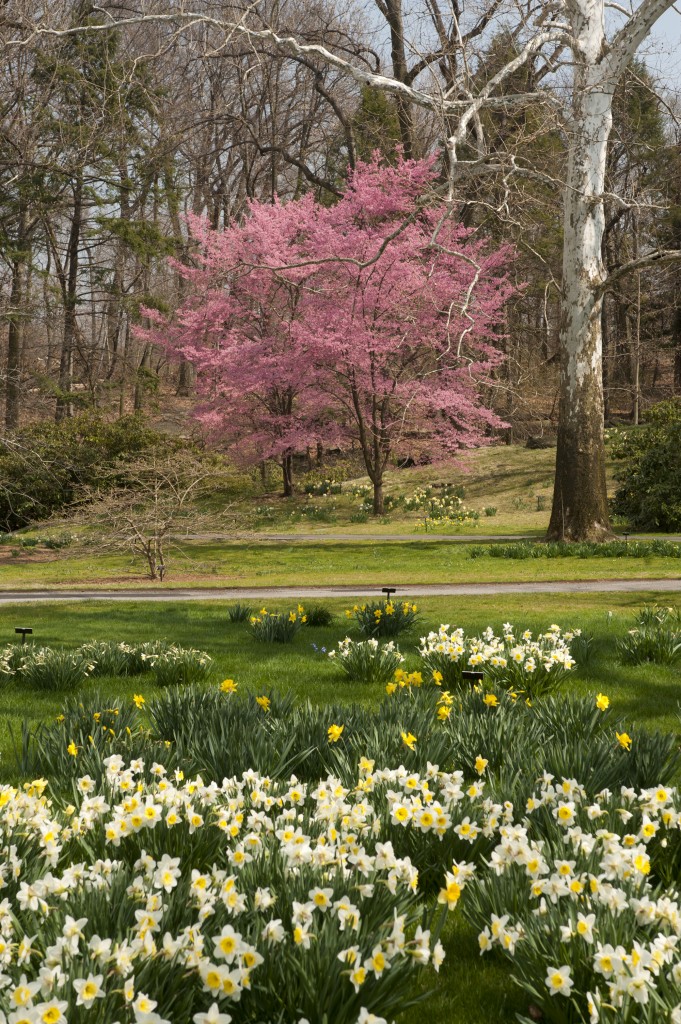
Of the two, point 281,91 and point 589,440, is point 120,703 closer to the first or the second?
point 589,440

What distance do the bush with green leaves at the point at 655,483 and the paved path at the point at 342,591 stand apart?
19.5 feet

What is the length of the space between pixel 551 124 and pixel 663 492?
6.99 m

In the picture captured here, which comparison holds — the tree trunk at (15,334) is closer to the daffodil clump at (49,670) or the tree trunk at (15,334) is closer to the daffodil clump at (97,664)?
the daffodil clump at (97,664)

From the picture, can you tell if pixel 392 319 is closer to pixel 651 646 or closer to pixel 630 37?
pixel 630 37

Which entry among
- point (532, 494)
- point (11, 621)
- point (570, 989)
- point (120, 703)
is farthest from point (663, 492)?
point (570, 989)

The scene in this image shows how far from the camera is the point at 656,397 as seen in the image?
114ft

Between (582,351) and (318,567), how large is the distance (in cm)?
544

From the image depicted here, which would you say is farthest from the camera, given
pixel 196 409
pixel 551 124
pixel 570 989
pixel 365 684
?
pixel 196 409

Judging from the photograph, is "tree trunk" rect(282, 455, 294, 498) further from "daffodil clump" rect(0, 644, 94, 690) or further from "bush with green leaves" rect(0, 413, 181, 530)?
"daffodil clump" rect(0, 644, 94, 690)

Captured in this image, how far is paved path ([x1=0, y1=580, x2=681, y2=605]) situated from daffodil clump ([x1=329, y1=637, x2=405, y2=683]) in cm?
456

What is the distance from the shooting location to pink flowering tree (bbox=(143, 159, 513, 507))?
20.9 metres

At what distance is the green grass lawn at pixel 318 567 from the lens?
12.5m

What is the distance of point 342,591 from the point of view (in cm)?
1172

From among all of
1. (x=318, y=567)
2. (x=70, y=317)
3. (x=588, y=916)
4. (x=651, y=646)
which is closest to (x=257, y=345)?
(x=70, y=317)
